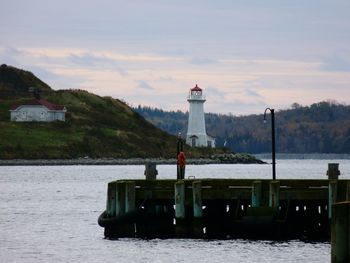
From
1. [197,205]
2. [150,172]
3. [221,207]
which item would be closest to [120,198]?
[150,172]

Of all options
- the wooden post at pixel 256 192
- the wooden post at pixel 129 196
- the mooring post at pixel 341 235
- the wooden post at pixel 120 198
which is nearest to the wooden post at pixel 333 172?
the wooden post at pixel 256 192

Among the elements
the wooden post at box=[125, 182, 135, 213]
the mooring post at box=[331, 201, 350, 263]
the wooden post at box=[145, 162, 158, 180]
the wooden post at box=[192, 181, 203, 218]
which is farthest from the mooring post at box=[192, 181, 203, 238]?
the mooring post at box=[331, 201, 350, 263]

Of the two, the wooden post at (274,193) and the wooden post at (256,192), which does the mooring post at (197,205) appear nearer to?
the wooden post at (256,192)

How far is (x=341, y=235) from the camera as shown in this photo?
27.8 metres

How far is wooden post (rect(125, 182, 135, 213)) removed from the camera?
A: 1906 inches

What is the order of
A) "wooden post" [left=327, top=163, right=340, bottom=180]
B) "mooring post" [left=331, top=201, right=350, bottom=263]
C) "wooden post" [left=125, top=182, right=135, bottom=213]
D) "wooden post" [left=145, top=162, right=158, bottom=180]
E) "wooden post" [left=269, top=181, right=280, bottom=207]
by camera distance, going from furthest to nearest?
"wooden post" [left=145, top=162, right=158, bottom=180], "wooden post" [left=327, top=163, right=340, bottom=180], "wooden post" [left=125, top=182, right=135, bottom=213], "wooden post" [left=269, top=181, right=280, bottom=207], "mooring post" [left=331, top=201, right=350, bottom=263]

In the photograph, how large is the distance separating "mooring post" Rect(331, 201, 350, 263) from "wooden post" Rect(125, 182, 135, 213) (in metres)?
21.3

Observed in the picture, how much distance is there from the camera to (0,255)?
4853 centimetres

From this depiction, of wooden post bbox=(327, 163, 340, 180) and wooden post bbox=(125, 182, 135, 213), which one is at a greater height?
wooden post bbox=(327, 163, 340, 180)

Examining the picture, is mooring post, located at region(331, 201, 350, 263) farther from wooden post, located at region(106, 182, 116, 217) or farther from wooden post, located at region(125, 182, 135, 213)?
wooden post, located at region(106, 182, 116, 217)

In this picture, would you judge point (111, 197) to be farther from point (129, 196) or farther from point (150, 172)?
point (150, 172)

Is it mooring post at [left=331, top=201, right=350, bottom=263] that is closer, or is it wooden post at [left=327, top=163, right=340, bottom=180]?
mooring post at [left=331, top=201, right=350, bottom=263]

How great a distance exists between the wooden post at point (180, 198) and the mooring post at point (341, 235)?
19.9 meters

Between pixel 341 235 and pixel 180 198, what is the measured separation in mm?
20127
